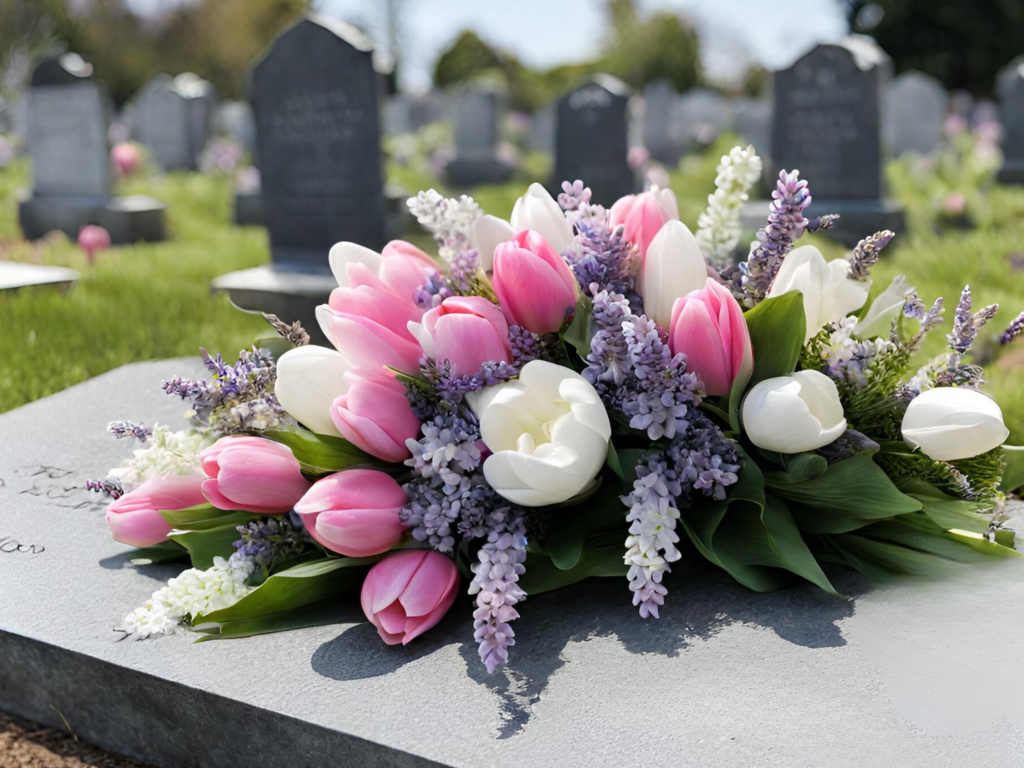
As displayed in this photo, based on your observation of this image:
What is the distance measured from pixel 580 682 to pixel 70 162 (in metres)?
8.21

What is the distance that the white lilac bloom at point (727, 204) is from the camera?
155cm

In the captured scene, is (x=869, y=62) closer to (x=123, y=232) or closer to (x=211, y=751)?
(x=123, y=232)

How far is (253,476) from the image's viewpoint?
1.41m

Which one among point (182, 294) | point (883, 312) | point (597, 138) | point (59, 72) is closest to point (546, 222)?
point (883, 312)

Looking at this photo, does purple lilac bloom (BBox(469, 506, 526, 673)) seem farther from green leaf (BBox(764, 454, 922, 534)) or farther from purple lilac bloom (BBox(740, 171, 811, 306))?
purple lilac bloom (BBox(740, 171, 811, 306))

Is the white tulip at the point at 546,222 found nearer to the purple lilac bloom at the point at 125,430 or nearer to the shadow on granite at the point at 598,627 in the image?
the shadow on granite at the point at 598,627

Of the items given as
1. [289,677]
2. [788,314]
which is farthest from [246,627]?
[788,314]

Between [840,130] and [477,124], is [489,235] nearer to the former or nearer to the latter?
[840,130]

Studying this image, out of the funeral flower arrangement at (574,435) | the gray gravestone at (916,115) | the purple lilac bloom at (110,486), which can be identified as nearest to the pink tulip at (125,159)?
the purple lilac bloom at (110,486)

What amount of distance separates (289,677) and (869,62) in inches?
275

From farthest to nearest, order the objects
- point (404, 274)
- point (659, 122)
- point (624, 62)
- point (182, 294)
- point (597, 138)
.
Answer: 1. point (624, 62)
2. point (659, 122)
3. point (597, 138)
4. point (182, 294)
5. point (404, 274)

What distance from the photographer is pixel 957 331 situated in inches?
58.4

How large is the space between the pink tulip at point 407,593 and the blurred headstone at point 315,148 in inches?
145

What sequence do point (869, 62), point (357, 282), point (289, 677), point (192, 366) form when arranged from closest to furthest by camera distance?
point (289, 677)
point (357, 282)
point (192, 366)
point (869, 62)
